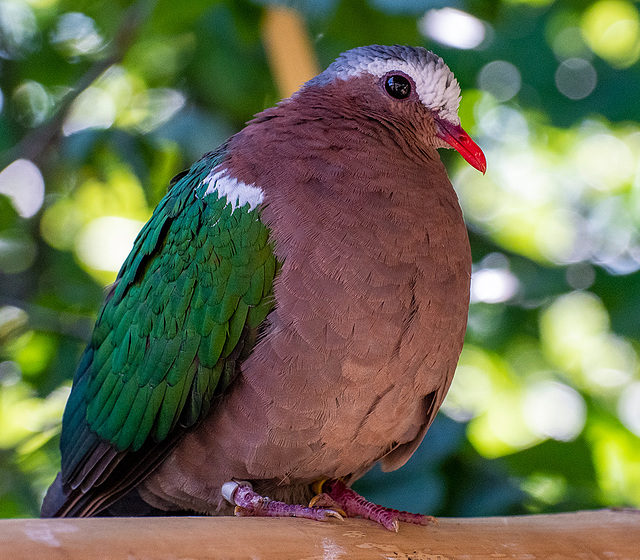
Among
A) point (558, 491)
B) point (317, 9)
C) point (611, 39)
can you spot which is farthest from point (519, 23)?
point (558, 491)

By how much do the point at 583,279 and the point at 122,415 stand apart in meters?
1.82

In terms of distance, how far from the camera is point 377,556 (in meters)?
1.30

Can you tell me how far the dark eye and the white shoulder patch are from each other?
37 centimetres

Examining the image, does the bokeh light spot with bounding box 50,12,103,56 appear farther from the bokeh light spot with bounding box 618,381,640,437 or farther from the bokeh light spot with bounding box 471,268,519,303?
the bokeh light spot with bounding box 618,381,640,437

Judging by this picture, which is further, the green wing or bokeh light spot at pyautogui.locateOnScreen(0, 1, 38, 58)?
bokeh light spot at pyautogui.locateOnScreen(0, 1, 38, 58)

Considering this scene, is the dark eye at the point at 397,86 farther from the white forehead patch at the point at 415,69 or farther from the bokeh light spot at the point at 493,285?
the bokeh light spot at the point at 493,285

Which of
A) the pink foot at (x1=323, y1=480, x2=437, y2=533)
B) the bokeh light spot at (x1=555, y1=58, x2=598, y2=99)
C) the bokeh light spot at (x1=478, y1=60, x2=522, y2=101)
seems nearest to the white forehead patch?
the pink foot at (x1=323, y1=480, x2=437, y2=533)

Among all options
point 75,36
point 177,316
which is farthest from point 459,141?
point 75,36

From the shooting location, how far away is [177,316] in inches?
58.7

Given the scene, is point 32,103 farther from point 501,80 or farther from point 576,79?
point 576,79

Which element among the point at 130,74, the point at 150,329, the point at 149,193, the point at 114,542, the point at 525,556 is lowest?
the point at 525,556

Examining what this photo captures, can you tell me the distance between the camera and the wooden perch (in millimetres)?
1064

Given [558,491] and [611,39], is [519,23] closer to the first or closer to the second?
[611,39]

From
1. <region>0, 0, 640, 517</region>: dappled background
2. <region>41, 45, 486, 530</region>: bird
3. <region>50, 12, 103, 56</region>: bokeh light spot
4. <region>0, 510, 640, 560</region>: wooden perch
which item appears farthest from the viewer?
<region>50, 12, 103, 56</region>: bokeh light spot
